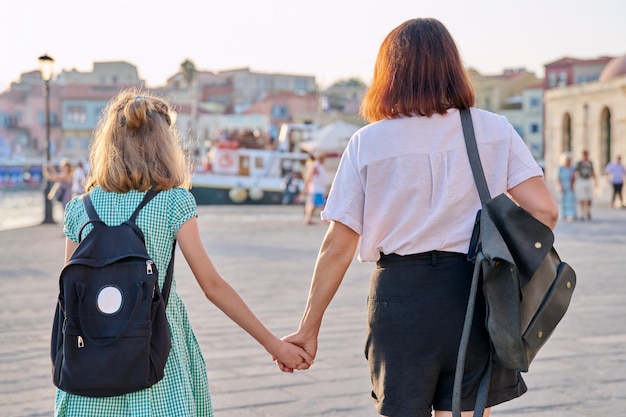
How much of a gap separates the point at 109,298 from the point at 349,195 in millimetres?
756

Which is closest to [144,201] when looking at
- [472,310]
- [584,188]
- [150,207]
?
[150,207]

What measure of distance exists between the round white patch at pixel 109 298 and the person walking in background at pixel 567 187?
19412mm

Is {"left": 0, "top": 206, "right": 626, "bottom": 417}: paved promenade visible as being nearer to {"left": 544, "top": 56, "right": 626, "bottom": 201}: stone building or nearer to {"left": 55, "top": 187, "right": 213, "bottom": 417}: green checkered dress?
{"left": 55, "top": 187, "right": 213, "bottom": 417}: green checkered dress

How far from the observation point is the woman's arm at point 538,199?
2.87m

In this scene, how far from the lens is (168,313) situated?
2926 millimetres

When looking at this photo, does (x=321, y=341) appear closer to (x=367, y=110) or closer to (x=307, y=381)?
(x=307, y=381)

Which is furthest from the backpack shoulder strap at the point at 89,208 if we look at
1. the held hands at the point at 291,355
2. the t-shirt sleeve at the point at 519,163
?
the t-shirt sleeve at the point at 519,163

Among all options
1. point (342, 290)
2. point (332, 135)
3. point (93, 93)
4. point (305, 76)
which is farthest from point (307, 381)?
point (305, 76)

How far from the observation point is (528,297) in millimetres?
2676

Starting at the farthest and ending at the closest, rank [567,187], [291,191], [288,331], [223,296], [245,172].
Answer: [245,172] → [291,191] → [567,187] → [288,331] → [223,296]

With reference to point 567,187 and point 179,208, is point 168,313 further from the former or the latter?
point 567,187

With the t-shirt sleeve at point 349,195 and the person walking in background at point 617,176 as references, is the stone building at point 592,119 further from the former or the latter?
the t-shirt sleeve at point 349,195

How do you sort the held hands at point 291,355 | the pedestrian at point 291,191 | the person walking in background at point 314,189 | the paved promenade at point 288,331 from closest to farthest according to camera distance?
the held hands at point 291,355
the paved promenade at point 288,331
the person walking in background at point 314,189
the pedestrian at point 291,191

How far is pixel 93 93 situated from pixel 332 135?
225 ft
